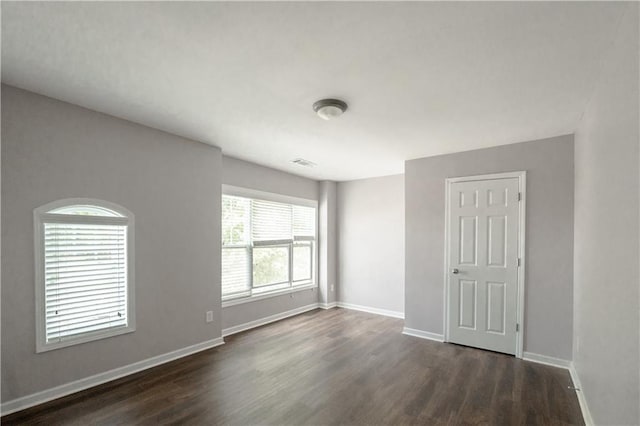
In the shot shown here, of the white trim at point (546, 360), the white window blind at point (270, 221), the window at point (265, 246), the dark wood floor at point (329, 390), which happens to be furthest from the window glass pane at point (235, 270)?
the white trim at point (546, 360)

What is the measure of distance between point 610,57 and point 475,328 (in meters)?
3.17

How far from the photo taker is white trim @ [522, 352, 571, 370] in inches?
132

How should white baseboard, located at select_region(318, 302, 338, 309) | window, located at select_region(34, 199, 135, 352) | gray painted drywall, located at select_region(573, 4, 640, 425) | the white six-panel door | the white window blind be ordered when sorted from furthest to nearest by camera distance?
1. white baseboard, located at select_region(318, 302, 338, 309)
2. the white window blind
3. the white six-panel door
4. window, located at select_region(34, 199, 135, 352)
5. gray painted drywall, located at select_region(573, 4, 640, 425)

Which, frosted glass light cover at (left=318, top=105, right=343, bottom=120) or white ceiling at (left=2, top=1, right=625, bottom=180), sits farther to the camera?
frosted glass light cover at (left=318, top=105, right=343, bottom=120)

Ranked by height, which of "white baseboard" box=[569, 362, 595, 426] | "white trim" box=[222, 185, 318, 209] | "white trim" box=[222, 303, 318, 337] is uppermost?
"white trim" box=[222, 185, 318, 209]

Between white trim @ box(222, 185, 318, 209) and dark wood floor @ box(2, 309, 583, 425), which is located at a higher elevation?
white trim @ box(222, 185, 318, 209)

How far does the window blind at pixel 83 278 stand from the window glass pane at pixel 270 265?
2055 millimetres

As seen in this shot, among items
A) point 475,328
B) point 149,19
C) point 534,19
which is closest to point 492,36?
point 534,19

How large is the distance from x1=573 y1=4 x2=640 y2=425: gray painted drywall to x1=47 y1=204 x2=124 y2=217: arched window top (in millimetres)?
3770

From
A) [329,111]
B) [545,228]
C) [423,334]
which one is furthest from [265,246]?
[545,228]

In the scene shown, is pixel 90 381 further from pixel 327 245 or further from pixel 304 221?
pixel 327 245

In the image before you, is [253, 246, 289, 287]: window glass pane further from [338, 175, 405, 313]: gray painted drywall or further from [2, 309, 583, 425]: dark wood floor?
[338, 175, 405, 313]: gray painted drywall

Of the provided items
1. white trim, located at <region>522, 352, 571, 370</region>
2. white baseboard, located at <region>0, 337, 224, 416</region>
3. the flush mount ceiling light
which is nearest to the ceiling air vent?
the flush mount ceiling light

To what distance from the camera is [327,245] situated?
20.1 ft
